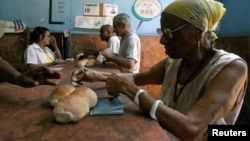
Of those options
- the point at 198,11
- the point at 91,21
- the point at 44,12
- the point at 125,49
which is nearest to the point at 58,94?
the point at 198,11

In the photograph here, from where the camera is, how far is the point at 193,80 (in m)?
1.24

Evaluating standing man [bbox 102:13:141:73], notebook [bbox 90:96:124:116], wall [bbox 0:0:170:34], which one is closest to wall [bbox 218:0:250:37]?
standing man [bbox 102:13:141:73]

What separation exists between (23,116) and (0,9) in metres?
4.16

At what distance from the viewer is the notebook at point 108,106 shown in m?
1.11

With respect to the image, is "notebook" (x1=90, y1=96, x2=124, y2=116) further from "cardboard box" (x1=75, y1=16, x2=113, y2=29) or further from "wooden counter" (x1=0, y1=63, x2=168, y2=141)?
"cardboard box" (x1=75, y1=16, x2=113, y2=29)

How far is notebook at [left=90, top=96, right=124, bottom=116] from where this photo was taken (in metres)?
1.11

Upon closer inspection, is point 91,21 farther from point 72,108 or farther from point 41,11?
point 72,108

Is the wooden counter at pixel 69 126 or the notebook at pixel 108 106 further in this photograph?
the notebook at pixel 108 106

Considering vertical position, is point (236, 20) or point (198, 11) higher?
point (236, 20)

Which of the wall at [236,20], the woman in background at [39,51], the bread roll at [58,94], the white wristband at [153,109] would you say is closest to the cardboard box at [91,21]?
→ the woman in background at [39,51]

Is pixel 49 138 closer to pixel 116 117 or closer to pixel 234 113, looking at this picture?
pixel 116 117

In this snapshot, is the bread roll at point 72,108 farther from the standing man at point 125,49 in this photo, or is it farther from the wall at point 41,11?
the wall at point 41,11

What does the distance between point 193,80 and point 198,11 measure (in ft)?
1.14

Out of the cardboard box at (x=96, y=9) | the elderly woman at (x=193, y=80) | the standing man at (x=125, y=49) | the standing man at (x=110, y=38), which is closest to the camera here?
the elderly woman at (x=193, y=80)
